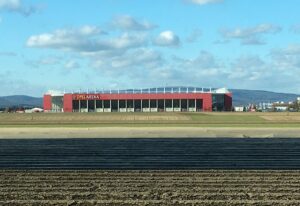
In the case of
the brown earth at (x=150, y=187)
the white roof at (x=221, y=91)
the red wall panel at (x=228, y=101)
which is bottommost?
the brown earth at (x=150, y=187)

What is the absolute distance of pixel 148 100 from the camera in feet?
399

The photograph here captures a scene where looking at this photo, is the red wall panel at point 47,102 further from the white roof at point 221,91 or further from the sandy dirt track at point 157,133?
the sandy dirt track at point 157,133

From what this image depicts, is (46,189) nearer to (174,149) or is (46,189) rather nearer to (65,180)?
(65,180)

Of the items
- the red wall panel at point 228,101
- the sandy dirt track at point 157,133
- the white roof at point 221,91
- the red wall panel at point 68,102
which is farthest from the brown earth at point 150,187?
the white roof at point 221,91

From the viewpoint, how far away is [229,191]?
1334 centimetres

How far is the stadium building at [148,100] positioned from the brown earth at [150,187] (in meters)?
102

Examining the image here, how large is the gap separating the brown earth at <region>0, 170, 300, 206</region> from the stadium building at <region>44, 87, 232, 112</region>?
336ft

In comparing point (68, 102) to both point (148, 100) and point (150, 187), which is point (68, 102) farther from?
point (150, 187)

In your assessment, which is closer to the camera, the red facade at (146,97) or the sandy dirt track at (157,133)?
the sandy dirt track at (157,133)

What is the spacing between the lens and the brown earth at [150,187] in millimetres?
12172

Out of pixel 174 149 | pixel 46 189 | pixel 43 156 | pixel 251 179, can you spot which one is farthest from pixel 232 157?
pixel 46 189

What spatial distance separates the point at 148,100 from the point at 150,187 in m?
107

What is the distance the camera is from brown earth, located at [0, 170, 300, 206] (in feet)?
39.9

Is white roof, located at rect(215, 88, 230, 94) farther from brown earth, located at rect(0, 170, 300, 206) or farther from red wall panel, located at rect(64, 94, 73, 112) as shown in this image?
brown earth, located at rect(0, 170, 300, 206)
